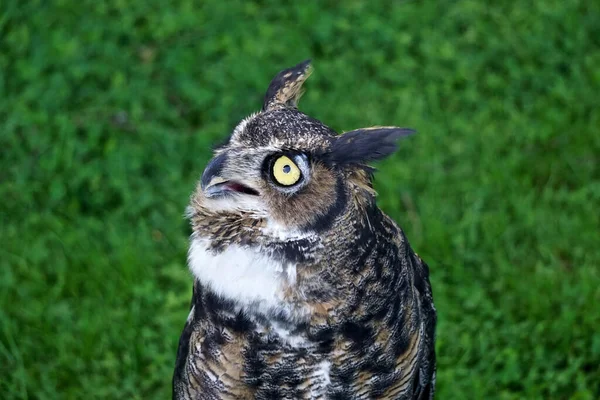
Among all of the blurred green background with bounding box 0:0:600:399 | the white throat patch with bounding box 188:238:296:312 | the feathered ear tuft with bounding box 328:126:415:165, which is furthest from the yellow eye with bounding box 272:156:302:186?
the blurred green background with bounding box 0:0:600:399

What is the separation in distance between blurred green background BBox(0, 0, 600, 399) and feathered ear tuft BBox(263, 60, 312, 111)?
3.39 feet

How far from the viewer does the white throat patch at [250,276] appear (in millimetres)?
2195

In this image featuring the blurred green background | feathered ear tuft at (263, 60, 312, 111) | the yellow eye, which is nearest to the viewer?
the yellow eye

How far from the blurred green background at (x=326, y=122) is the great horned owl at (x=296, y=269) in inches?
50.5

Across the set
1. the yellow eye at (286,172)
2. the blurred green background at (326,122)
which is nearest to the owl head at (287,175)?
the yellow eye at (286,172)

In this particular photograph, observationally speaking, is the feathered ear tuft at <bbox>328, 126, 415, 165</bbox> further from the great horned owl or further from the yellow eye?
the yellow eye

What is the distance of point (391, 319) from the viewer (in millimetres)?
2383

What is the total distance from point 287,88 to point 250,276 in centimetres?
65

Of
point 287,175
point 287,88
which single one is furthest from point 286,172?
point 287,88

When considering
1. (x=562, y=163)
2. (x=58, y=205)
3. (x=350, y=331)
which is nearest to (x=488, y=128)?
(x=562, y=163)

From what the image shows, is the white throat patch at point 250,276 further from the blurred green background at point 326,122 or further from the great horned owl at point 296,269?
the blurred green background at point 326,122

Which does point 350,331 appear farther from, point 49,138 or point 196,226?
point 49,138

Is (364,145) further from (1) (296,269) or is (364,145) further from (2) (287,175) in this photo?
(1) (296,269)

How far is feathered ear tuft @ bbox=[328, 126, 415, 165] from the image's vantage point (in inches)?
85.5
